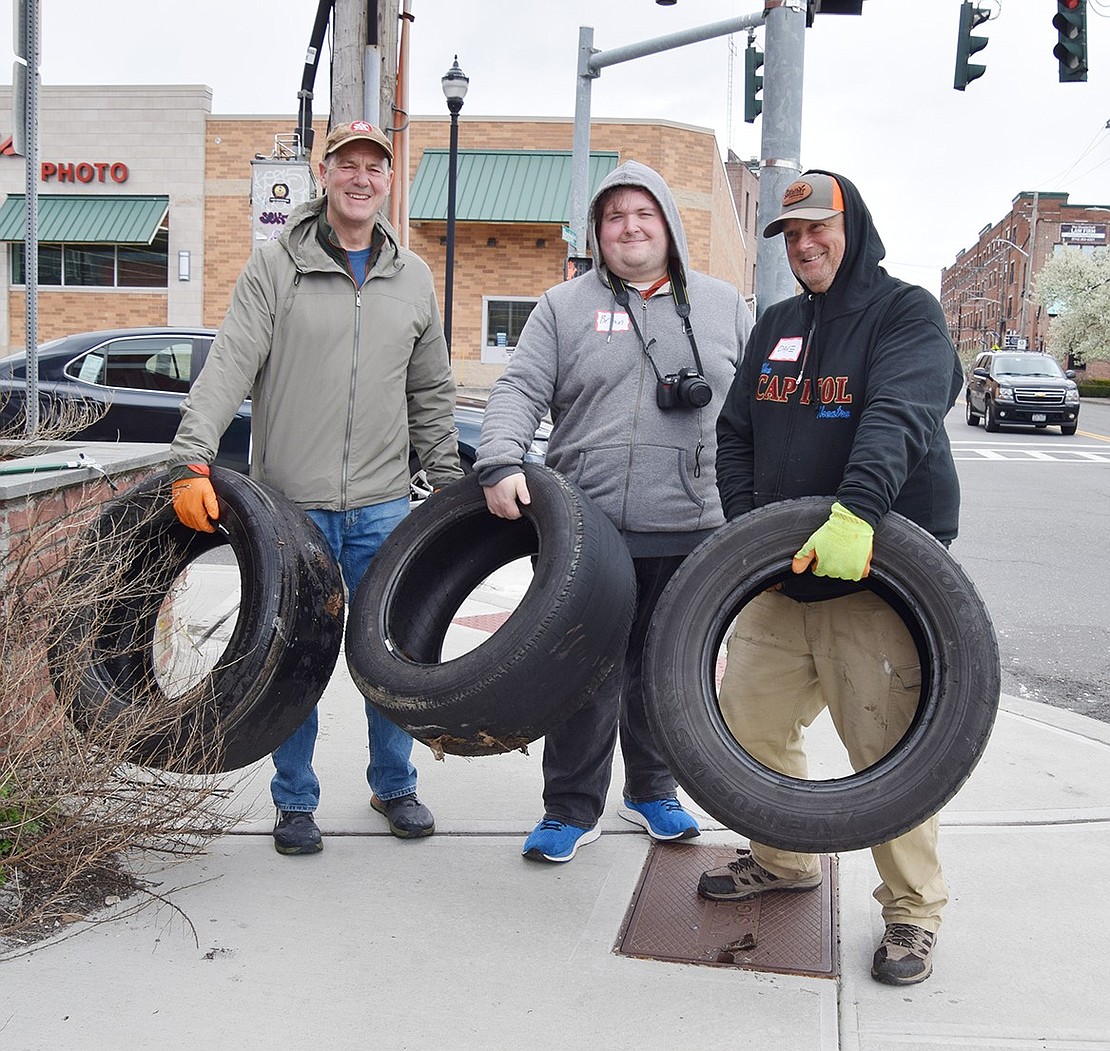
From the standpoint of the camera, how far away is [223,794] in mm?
3486

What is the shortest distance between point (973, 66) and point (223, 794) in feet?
38.2

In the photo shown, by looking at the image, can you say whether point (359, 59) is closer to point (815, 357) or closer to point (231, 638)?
point (231, 638)

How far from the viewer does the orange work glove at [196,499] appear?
137 inches

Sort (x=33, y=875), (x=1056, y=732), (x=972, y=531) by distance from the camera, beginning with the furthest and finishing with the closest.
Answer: (x=972, y=531), (x=1056, y=732), (x=33, y=875)

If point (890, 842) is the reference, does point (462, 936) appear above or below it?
below

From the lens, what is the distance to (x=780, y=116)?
6285mm

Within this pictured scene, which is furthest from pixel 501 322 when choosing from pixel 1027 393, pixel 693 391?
pixel 693 391

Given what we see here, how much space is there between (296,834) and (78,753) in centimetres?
80

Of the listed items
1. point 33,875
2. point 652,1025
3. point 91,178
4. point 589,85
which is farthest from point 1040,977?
point 91,178

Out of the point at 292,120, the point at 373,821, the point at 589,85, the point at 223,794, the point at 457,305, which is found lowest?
the point at 373,821

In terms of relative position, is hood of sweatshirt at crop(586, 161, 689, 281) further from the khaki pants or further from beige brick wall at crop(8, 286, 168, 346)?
beige brick wall at crop(8, 286, 168, 346)

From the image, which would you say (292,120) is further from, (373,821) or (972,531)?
(373,821)

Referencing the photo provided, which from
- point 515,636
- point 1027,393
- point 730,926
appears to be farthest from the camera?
point 1027,393


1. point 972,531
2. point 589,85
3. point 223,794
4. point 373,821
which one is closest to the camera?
point 223,794
